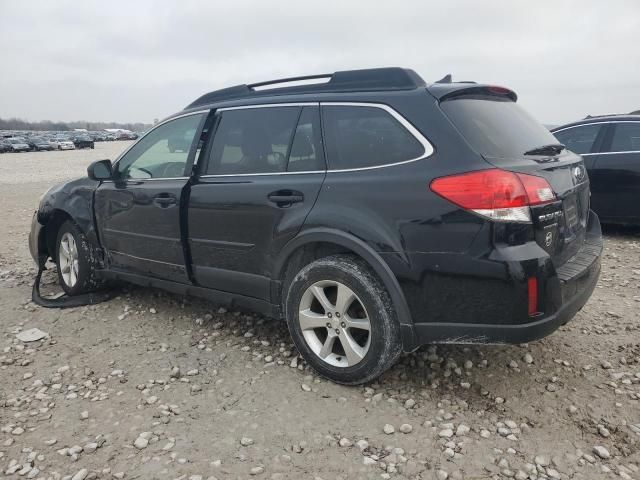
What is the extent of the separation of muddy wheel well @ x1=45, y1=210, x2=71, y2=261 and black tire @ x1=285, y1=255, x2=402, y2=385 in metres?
2.89

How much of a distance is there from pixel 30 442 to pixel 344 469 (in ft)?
5.42

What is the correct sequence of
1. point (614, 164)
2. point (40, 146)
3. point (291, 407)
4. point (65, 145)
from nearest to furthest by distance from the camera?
point (291, 407)
point (614, 164)
point (40, 146)
point (65, 145)

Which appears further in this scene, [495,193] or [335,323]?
[335,323]

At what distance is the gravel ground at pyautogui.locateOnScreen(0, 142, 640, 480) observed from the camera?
246cm

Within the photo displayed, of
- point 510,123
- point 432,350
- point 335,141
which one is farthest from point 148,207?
point 510,123

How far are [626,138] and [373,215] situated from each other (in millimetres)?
5194

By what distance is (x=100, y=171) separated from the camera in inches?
172

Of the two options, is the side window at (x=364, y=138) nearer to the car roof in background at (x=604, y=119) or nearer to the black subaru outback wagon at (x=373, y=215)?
the black subaru outback wagon at (x=373, y=215)

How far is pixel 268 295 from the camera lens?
3.43 m

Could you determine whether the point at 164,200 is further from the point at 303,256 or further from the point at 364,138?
the point at 364,138

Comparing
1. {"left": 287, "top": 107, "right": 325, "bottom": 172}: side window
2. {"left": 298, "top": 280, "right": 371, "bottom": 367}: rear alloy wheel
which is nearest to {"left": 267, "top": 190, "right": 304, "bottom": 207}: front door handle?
{"left": 287, "top": 107, "right": 325, "bottom": 172}: side window

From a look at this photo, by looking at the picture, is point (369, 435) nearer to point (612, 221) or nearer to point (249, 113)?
point (249, 113)

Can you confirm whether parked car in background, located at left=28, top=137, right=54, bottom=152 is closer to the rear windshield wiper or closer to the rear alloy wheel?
the rear alloy wheel

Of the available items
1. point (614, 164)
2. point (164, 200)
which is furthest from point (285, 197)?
point (614, 164)
